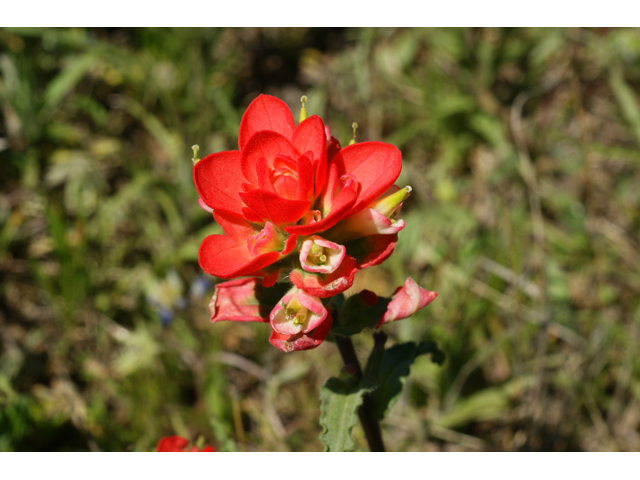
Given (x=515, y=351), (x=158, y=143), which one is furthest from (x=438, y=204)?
(x=158, y=143)

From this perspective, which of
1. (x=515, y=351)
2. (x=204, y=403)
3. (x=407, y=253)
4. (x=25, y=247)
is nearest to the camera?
(x=515, y=351)

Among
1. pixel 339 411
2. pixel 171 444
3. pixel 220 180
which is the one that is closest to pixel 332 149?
pixel 220 180

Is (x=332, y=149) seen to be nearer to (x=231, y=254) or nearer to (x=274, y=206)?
(x=274, y=206)

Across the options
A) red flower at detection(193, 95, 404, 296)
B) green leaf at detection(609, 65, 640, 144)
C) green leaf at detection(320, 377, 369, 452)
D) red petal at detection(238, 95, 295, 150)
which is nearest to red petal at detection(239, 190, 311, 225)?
red flower at detection(193, 95, 404, 296)

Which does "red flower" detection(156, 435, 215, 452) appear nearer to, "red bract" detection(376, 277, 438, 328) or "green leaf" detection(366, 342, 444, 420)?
"green leaf" detection(366, 342, 444, 420)

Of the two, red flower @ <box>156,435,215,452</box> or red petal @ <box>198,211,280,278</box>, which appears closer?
red petal @ <box>198,211,280,278</box>

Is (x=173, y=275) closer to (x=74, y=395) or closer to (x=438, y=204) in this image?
(x=74, y=395)
